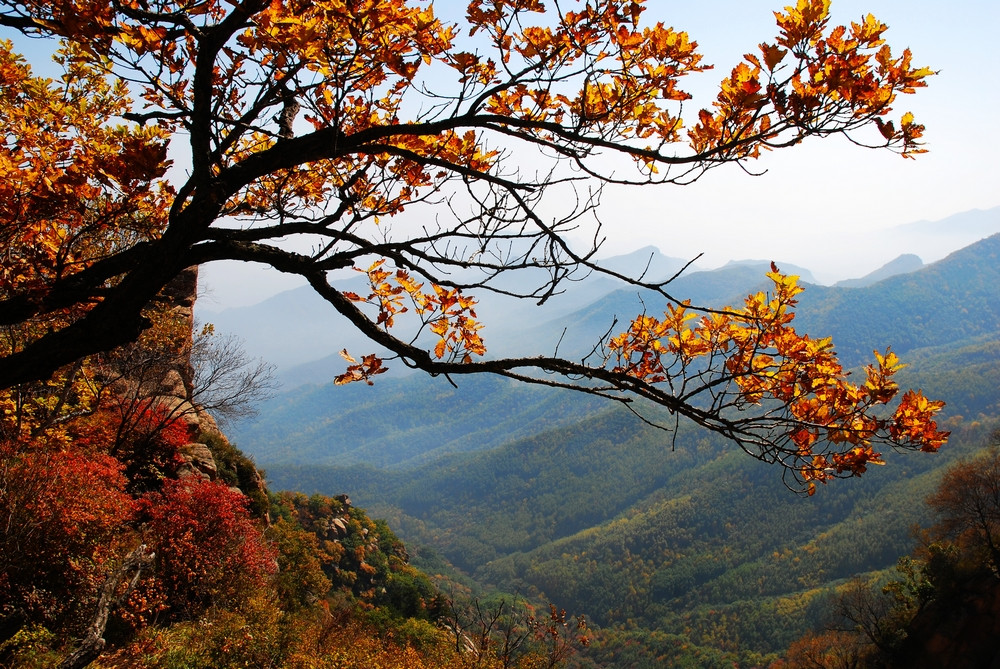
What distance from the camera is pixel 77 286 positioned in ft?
7.62

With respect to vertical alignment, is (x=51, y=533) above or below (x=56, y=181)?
below

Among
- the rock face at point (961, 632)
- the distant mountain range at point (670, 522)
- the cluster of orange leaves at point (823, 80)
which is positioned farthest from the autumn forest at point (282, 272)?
the distant mountain range at point (670, 522)

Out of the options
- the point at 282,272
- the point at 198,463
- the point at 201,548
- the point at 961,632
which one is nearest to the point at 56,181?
the point at 282,272

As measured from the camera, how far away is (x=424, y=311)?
8.81 feet

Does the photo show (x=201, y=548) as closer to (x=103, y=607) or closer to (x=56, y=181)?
(x=103, y=607)

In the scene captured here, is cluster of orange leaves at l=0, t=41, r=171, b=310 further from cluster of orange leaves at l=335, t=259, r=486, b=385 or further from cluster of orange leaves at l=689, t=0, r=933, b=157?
cluster of orange leaves at l=689, t=0, r=933, b=157

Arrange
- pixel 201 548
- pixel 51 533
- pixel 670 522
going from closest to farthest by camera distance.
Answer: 1. pixel 51 533
2. pixel 201 548
3. pixel 670 522

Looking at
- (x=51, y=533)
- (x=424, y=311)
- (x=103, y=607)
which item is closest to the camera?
(x=424, y=311)

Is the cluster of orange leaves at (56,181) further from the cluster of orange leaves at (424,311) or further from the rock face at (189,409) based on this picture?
the rock face at (189,409)

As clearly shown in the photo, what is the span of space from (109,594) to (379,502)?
180526 mm

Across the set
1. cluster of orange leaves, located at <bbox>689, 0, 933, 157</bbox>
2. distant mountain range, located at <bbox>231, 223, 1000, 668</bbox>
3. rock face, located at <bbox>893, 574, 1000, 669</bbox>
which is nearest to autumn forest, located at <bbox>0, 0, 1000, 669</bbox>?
cluster of orange leaves, located at <bbox>689, 0, 933, 157</bbox>

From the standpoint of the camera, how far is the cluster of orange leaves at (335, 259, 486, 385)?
259 cm

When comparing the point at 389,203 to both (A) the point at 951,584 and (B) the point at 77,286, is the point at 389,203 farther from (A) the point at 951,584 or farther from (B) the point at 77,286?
(A) the point at 951,584

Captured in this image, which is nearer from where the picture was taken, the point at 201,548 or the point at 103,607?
the point at 103,607
